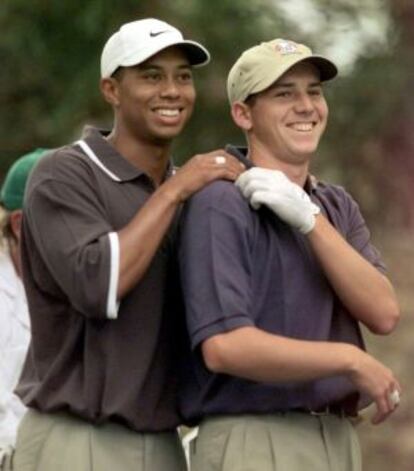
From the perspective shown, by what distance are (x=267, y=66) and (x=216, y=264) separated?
23.0 inches

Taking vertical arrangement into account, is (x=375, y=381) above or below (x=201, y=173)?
below

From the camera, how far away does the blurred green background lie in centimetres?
1055

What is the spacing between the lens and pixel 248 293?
231 inches

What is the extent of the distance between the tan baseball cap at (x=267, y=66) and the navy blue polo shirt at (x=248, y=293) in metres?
0.31

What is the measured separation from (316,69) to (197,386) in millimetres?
903

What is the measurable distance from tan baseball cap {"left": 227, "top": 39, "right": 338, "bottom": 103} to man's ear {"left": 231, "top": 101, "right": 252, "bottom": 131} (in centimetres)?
2

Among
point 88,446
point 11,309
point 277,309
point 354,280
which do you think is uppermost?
point 354,280

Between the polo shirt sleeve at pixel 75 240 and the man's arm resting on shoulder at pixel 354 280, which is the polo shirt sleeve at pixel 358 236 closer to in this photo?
the man's arm resting on shoulder at pixel 354 280

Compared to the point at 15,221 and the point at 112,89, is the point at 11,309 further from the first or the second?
the point at 112,89

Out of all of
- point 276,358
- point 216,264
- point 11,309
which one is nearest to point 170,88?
point 216,264

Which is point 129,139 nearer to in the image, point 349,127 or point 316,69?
point 316,69

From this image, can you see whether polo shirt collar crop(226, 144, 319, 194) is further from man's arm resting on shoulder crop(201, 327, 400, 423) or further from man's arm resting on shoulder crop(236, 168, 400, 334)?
man's arm resting on shoulder crop(201, 327, 400, 423)

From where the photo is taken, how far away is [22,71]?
11461 millimetres

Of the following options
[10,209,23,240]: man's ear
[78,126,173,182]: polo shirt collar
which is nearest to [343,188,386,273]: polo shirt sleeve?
[78,126,173,182]: polo shirt collar
